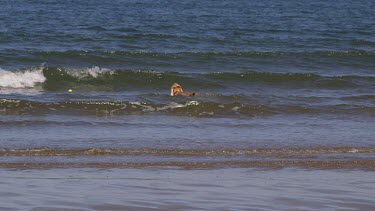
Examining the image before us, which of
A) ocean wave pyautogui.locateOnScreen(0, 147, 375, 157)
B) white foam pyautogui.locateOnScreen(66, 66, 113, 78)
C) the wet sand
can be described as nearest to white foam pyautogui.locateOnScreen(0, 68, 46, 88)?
white foam pyautogui.locateOnScreen(66, 66, 113, 78)

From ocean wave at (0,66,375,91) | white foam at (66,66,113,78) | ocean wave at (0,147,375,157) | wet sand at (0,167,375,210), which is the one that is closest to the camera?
wet sand at (0,167,375,210)

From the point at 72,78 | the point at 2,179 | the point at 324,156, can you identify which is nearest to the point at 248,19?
the point at 72,78

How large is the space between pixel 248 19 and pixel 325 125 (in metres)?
21.3

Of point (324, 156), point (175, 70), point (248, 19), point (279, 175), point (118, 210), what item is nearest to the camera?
point (118, 210)

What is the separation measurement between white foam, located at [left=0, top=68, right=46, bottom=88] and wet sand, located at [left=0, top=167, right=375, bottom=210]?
8210 mm

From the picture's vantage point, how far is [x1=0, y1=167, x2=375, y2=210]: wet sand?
7977mm

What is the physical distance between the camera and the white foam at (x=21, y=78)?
17547mm

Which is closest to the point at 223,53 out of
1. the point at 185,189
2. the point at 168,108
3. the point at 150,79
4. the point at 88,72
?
the point at 150,79

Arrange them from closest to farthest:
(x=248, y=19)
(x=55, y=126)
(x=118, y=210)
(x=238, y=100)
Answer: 1. (x=118, y=210)
2. (x=55, y=126)
3. (x=238, y=100)
4. (x=248, y=19)

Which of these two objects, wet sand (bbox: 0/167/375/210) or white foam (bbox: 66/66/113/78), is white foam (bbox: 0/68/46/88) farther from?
wet sand (bbox: 0/167/375/210)

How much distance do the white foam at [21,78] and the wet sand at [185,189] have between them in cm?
821

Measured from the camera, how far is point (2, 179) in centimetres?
897

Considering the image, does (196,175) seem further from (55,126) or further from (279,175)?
(55,126)

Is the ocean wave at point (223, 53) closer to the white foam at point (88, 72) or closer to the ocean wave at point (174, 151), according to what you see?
the white foam at point (88, 72)
